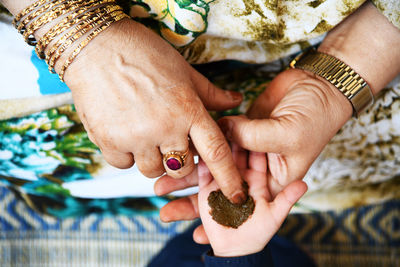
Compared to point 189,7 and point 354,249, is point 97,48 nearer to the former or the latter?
point 189,7

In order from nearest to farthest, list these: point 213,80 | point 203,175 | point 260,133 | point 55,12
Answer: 1. point 55,12
2. point 260,133
3. point 203,175
4. point 213,80

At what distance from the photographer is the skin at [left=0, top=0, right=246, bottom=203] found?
0.61 meters

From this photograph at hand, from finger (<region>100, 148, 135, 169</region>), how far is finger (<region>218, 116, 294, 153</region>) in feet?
0.79

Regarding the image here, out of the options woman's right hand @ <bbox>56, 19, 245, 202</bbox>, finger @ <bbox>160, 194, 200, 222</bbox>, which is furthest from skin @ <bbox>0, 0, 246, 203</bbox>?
finger @ <bbox>160, 194, 200, 222</bbox>

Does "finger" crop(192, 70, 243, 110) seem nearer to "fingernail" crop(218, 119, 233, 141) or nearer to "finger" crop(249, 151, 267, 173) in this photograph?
"fingernail" crop(218, 119, 233, 141)

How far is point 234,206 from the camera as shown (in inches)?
29.9

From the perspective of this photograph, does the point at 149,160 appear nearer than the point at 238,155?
Yes

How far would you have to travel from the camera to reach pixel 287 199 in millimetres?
718

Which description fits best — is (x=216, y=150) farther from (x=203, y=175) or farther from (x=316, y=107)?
(x=316, y=107)

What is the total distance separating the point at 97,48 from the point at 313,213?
112 cm

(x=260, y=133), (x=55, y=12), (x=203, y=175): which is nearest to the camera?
(x=55, y=12)

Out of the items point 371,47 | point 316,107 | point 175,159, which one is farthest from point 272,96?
A: point 175,159

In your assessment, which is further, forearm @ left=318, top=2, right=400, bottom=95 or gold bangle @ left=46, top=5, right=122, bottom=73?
forearm @ left=318, top=2, right=400, bottom=95

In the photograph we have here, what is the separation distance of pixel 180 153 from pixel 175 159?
0.05ft
